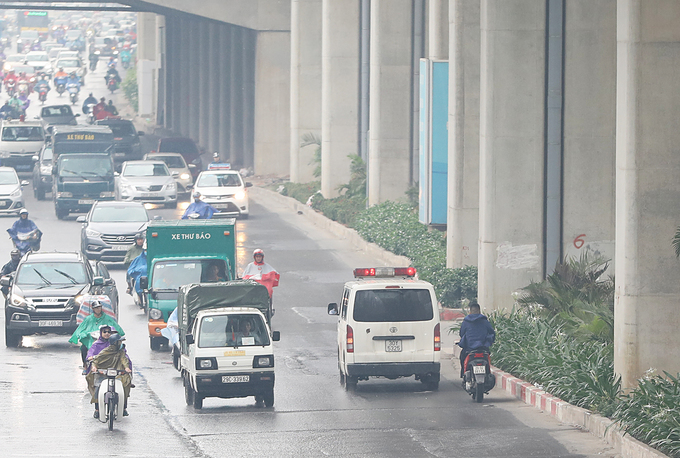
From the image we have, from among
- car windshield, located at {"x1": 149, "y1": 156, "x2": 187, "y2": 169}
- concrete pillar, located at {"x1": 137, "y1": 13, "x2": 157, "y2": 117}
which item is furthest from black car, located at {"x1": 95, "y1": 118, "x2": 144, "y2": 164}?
concrete pillar, located at {"x1": 137, "y1": 13, "x2": 157, "y2": 117}

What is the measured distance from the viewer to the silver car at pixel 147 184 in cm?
4288

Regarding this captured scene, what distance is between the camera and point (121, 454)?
47.1 ft

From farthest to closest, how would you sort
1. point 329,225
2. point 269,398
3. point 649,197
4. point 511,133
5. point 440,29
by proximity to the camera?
point 329,225 → point 440,29 → point 511,133 → point 269,398 → point 649,197

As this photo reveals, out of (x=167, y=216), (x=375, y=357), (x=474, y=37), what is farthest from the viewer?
(x=167, y=216)

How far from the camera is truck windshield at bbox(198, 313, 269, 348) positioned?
17469 millimetres

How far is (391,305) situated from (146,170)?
87.9 feet

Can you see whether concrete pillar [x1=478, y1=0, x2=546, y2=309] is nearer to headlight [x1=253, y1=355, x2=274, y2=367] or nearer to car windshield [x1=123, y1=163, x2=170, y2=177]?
headlight [x1=253, y1=355, x2=274, y2=367]

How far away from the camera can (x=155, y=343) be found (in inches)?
885

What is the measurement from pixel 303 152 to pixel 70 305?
28.7m

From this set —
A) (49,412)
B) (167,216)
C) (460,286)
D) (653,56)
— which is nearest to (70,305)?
(49,412)

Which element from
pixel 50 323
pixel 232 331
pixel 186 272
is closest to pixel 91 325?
pixel 232 331

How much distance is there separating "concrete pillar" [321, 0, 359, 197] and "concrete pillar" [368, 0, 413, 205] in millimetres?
6260

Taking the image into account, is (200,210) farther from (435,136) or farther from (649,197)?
(649,197)

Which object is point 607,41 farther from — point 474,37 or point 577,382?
point 577,382
